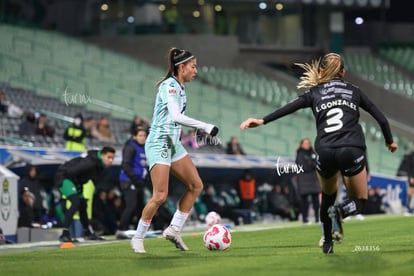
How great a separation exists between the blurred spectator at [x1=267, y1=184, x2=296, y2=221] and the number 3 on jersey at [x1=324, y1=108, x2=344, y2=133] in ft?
51.5

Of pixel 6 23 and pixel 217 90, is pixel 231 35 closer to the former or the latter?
pixel 217 90

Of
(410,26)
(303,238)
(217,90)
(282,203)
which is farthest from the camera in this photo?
(410,26)

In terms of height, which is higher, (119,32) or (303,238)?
(119,32)

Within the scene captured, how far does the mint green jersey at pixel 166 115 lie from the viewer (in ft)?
41.3

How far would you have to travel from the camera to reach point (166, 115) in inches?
499

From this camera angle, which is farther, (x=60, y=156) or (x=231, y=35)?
(x=231, y=35)

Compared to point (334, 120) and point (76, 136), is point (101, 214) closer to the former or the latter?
point (76, 136)

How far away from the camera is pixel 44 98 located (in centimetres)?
3042

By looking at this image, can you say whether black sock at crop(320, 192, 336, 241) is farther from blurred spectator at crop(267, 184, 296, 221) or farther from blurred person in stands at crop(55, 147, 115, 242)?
blurred spectator at crop(267, 184, 296, 221)

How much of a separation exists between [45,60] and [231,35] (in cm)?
1133

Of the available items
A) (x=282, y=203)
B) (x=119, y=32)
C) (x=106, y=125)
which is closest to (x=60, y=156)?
(x=106, y=125)
